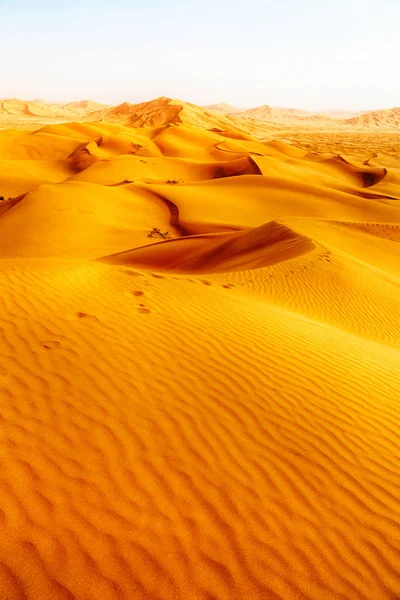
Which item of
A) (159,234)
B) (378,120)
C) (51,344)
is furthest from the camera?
(378,120)

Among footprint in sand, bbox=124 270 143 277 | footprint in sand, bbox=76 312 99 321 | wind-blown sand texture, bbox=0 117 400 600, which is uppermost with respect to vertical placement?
footprint in sand, bbox=124 270 143 277

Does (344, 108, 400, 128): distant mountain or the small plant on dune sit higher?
(344, 108, 400, 128): distant mountain

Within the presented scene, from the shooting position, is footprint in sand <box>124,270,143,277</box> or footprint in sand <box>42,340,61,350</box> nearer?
footprint in sand <box>42,340,61,350</box>

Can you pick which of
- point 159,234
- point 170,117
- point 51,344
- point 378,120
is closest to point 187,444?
point 51,344

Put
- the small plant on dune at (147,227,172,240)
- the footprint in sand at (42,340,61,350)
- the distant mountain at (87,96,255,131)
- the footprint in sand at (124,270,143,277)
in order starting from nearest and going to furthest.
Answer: the footprint in sand at (42,340,61,350) < the footprint in sand at (124,270,143,277) < the small plant on dune at (147,227,172,240) < the distant mountain at (87,96,255,131)

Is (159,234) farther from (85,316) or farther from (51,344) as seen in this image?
(51,344)

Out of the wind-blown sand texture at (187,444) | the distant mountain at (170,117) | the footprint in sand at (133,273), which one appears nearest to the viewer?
the wind-blown sand texture at (187,444)

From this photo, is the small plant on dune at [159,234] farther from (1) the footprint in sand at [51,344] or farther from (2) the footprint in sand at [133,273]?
(1) the footprint in sand at [51,344]

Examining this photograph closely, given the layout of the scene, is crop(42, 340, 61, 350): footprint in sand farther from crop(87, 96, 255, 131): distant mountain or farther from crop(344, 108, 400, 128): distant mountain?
crop(344, 108, 400, 128): distant mountain

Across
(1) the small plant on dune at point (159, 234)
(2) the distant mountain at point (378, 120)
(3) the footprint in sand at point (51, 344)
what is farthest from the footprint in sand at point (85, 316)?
(2) the distant mountain at point (378, 120)

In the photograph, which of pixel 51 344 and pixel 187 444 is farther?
pixel 51 344

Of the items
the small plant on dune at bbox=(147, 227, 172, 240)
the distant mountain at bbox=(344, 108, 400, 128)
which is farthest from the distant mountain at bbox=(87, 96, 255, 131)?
the distant mountain at bbox=(344, 108, 400, 128)

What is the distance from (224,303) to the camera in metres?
6.19

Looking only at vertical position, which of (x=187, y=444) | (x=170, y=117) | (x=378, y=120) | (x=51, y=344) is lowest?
(x=187, y=444)
